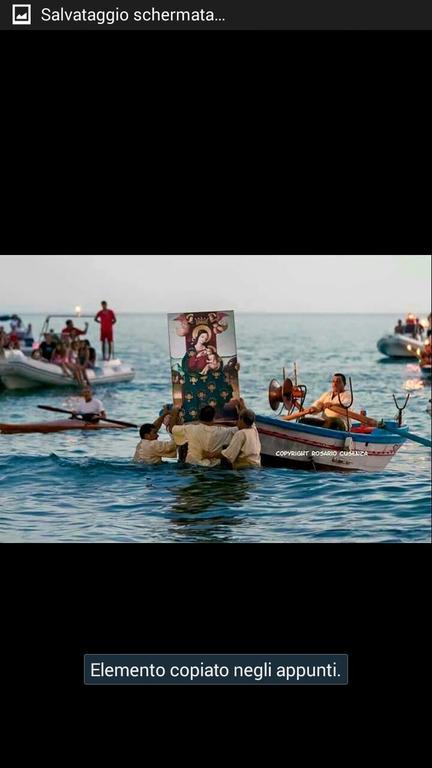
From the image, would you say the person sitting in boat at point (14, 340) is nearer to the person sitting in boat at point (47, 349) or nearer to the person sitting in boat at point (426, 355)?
the person sitting in boat at point (47, 349)

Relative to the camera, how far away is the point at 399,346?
9523mm

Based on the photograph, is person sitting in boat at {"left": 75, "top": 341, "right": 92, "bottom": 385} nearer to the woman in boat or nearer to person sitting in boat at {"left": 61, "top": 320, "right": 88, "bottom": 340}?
the woman in boat

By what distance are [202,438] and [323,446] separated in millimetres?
833

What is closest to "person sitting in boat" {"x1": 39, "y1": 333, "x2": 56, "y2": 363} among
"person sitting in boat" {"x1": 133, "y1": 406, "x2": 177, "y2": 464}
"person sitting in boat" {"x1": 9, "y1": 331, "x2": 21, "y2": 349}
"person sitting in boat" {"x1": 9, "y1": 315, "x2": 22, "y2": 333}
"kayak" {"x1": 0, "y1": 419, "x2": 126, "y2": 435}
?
"person sitting in boat" {"x1": 9, "y1": 331, "x2": 21, "y2": 349}

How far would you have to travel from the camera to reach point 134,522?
712cm

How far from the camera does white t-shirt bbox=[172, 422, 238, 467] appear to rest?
8008 millimetres

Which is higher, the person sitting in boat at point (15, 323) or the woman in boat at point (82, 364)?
the person sitting in boat at point (15, 323)

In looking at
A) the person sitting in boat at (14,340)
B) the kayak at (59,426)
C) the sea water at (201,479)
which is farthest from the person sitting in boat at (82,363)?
the kayak at (59,426)

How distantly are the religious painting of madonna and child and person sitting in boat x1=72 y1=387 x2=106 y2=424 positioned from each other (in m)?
1.10

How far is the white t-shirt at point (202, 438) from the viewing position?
8.01m


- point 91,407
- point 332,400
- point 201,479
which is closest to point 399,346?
point 332,400

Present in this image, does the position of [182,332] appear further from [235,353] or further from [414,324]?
[414,324]

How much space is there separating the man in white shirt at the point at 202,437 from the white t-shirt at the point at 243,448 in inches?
2.3

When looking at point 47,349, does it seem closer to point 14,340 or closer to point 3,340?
point 14,340
